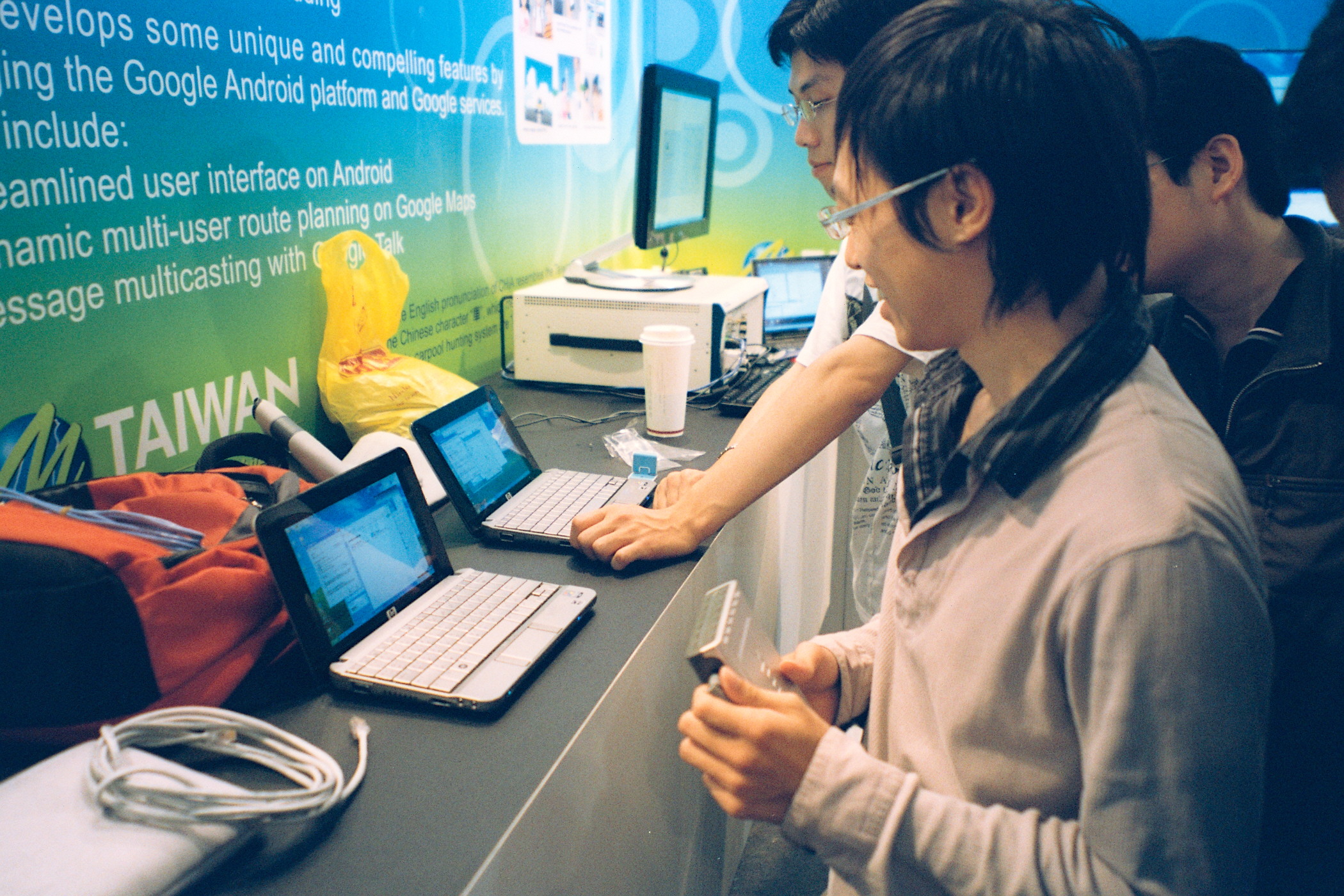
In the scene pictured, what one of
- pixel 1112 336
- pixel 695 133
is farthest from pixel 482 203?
pixel 1112 336

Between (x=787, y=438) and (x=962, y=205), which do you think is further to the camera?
(x=787, y=438)

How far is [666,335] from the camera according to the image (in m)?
1.69

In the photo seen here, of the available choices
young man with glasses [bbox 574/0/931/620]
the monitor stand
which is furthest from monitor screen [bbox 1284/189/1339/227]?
young man with glasses [bbox 574/0/931/620]

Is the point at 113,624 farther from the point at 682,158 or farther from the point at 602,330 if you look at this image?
the point at 682,158

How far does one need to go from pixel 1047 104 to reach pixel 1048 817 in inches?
20.7

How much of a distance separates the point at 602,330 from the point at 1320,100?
52.0 inches

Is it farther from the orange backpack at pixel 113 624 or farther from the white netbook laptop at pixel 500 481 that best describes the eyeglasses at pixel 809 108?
the orange backpack at pixel 113 624

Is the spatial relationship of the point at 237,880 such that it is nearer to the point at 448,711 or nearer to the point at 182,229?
the point at 448,711

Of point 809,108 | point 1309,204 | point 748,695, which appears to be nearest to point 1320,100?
point 809,108

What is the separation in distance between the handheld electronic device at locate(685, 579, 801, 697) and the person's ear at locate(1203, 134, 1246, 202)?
0.84 meters

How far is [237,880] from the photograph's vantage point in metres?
0.61

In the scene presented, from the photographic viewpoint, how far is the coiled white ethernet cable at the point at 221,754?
2.01 ft

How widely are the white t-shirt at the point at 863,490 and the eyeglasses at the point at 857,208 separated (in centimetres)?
70

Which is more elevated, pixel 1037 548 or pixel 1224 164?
pixel 1224 164
